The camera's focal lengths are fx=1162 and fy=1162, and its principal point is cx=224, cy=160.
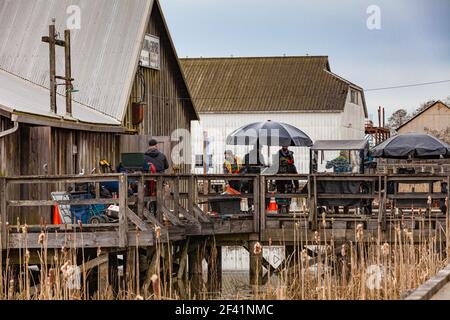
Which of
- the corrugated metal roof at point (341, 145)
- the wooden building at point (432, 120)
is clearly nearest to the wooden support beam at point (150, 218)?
the corrugated metal roof at point (341, 145)

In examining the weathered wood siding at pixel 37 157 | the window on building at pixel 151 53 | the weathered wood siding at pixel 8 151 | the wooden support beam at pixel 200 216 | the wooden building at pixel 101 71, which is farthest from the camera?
the window on building at pixel 151 53

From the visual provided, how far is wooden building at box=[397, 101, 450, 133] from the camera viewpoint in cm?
8344

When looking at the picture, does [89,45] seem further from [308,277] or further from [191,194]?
[308,277]

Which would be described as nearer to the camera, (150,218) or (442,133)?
(150,218)

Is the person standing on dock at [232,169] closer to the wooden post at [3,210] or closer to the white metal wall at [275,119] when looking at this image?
the wooden post at [3,210]

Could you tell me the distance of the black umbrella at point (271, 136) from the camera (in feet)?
97.4

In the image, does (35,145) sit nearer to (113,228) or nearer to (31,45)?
(113,228)

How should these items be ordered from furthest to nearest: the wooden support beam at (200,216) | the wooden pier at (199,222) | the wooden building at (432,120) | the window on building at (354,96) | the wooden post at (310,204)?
the wooden building at (432,120) < the window on building at (354,96) < the wooden support beam at (200,216) < the wooden post at (310,204) < the wooden pier at (199,222)

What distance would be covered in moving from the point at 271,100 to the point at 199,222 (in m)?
41.2

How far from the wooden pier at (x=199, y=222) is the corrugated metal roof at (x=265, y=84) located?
37.5m

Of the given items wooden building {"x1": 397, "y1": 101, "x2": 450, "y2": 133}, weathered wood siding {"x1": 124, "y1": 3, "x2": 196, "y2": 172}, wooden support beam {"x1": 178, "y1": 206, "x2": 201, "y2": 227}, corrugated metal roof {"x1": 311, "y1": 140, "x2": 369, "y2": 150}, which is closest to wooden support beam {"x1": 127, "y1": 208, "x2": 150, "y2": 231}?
wooden support beam {"x1": 178, "y1": 206, "x2": 201, "y2": 227}

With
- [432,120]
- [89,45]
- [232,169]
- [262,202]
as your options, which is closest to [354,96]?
[432,120]

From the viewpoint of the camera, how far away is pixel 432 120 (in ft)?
275
